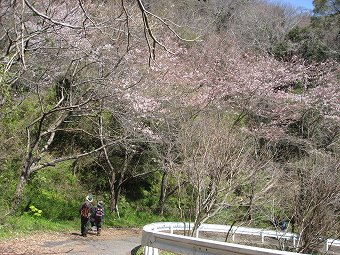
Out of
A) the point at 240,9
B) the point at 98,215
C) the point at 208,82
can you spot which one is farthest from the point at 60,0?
the point at 240,9

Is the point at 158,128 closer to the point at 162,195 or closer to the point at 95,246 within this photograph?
the point at 162,195

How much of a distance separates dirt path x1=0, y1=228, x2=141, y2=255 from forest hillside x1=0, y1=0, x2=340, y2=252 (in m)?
1.27

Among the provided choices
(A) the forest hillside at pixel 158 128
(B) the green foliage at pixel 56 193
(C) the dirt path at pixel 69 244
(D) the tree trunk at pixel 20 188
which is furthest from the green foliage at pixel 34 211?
(C) the dirt path at pixel 69 244

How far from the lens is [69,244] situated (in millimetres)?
13242

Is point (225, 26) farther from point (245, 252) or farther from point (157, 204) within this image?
point (245, 252)

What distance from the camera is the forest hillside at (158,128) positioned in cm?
1234

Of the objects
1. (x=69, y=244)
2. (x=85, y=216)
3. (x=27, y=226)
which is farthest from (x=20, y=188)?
(x=69, y=244)

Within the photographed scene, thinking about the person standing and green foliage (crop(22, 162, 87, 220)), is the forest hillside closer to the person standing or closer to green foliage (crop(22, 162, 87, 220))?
green foliage (crop(22, 162, 87, 220))

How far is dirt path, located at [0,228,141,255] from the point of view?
37.1ft

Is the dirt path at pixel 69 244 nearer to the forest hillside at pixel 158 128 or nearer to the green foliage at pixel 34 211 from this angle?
the forest hillside at pixel 158 128

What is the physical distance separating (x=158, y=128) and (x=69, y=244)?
8.03 m

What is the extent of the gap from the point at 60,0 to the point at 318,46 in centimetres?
2386

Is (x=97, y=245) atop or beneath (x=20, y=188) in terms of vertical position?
beneath

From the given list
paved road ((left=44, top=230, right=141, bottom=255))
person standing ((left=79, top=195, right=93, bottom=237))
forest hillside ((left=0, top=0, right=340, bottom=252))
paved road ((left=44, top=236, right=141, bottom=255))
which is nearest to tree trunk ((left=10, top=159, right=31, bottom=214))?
forest hillside ((left=0, top=0, right=340, bottom=252))
